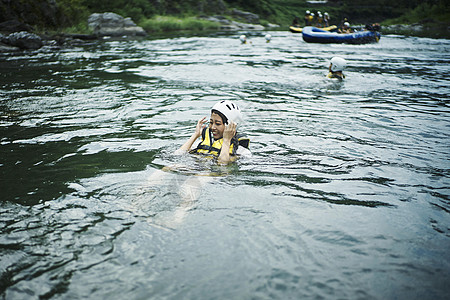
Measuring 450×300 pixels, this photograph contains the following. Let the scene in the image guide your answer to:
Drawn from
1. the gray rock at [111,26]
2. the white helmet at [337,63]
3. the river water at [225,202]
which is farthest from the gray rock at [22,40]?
the white helmet at [337,63]

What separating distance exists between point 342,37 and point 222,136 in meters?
27.2

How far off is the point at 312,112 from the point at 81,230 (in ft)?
24.6

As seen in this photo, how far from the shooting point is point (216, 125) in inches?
243

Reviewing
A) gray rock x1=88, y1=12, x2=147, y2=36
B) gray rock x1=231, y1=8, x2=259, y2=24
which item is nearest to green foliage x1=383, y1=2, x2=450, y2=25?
gray rock x1=231, y1=8, x2=259, y2=24

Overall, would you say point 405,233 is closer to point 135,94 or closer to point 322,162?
point 322,162

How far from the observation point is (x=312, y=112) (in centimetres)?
1023

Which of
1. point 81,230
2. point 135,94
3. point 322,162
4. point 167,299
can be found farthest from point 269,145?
point 135,94

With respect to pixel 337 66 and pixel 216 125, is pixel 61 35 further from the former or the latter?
pixel 216 125

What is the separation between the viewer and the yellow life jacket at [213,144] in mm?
6297

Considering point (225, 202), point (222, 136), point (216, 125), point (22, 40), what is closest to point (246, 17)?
point (22, 40)

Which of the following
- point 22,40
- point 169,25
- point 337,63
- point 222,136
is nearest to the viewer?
point 222,136

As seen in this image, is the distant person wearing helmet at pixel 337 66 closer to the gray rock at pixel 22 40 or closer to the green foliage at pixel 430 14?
the gray rock at pixel 22 40

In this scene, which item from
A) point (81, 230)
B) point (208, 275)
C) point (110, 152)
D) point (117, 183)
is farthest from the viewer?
point (110, 152)

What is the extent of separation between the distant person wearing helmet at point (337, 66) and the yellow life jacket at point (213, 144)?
9.26 m
